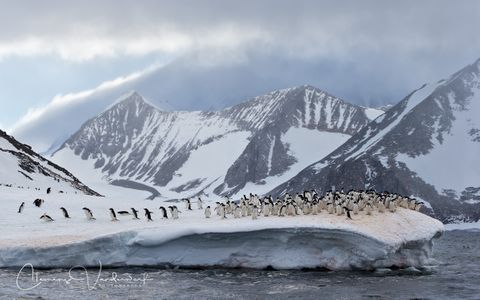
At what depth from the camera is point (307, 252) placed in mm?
33844

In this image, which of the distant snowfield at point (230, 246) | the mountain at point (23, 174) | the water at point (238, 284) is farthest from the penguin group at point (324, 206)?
the mountain at point (23, 174)

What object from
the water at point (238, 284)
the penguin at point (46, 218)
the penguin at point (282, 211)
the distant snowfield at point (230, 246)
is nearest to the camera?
the water at point (238, 284)

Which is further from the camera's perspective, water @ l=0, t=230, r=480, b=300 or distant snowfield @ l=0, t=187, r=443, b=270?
distant snowfield @ l=0, t=187, r=443, b=270

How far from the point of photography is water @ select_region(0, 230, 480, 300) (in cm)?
2622

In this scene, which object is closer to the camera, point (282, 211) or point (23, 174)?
point (282, 211)

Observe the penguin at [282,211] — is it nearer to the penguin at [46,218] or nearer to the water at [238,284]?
the water at [238,284]

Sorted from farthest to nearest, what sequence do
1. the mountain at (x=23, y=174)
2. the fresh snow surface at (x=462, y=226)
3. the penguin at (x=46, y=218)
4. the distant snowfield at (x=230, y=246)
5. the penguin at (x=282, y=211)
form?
the fresh snow surface at (x=462, y=226) < the mountain at (x=23, y=174) < the penguin at (x=46, y=218) < the penguin at (x=282, y=211) < the distant snowfield at (x=230, y=246)

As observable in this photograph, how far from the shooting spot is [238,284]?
28.8 m

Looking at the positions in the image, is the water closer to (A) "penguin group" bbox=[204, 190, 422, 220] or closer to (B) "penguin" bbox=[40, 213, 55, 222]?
(A) "penguin group" bbox=[204, 190, 422, 220]

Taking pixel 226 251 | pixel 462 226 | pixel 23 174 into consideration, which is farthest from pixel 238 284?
pixel 462 226

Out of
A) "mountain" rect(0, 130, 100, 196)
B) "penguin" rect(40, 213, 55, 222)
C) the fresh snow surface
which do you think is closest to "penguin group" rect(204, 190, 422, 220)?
"penguin" rect(40, 213, 55, 222)

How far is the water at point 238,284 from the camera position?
1032 inches

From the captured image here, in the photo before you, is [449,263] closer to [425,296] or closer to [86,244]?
[425,296]

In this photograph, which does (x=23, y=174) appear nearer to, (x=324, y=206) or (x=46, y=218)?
(x=46, y=218)
